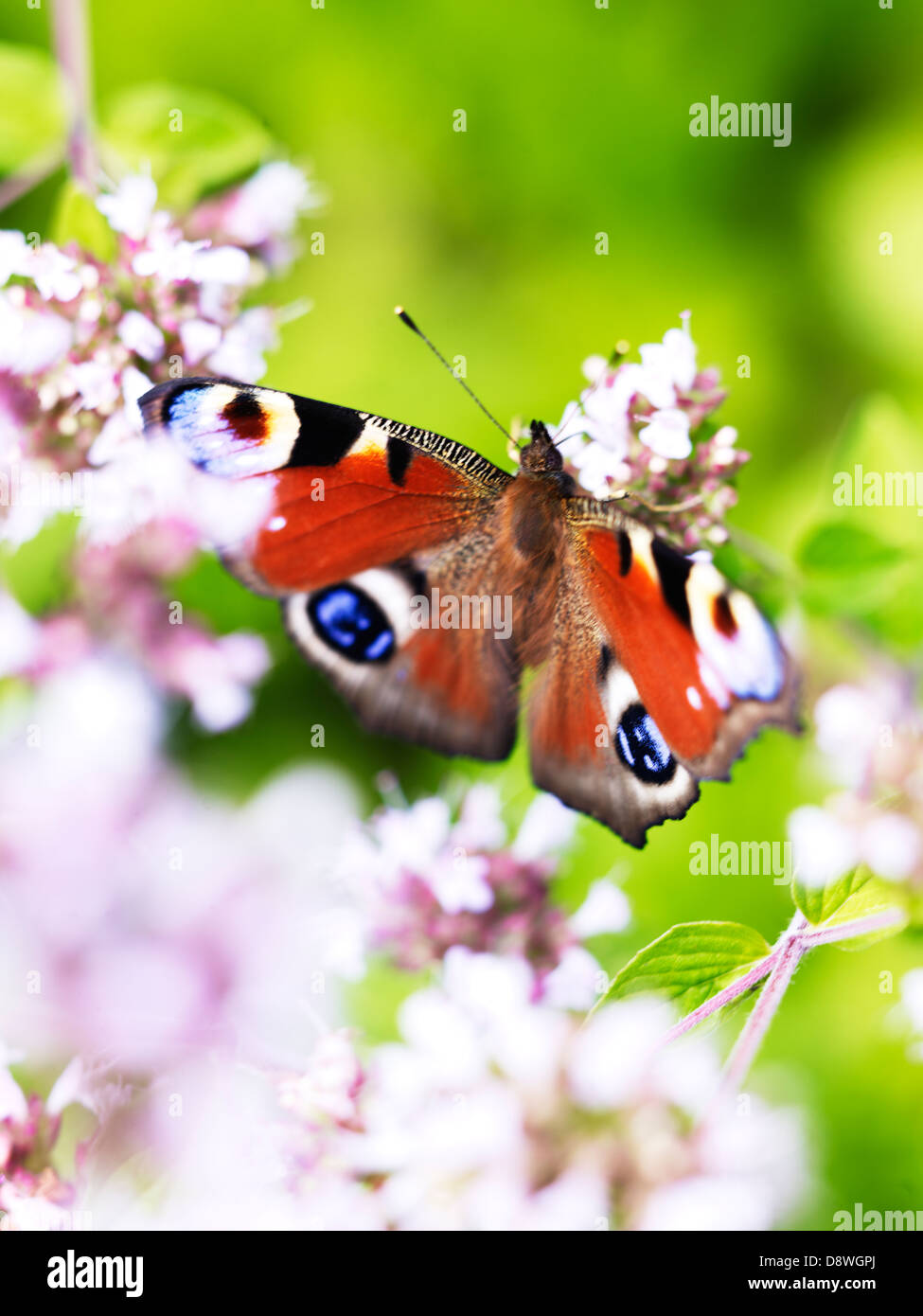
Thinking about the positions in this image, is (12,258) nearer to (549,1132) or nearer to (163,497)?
(163,497)

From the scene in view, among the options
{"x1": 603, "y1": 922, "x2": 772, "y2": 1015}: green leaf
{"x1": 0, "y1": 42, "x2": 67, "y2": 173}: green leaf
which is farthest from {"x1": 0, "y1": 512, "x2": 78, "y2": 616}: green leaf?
{"x1": 603, "y1": 922, "x2": 772, "y2": 1015}: green leaf

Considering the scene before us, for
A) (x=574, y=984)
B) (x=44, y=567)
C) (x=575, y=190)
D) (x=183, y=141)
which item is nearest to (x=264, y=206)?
(x=183, y=141)

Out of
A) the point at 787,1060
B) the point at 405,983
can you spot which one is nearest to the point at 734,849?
the point at 787,1060

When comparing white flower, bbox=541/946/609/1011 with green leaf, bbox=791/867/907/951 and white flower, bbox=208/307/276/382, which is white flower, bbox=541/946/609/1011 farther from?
white flower, bbox=208/307/276/382

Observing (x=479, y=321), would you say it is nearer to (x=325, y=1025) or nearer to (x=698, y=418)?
(x=698, y=418)

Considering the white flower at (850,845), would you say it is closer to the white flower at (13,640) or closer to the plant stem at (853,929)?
the plant stem at (853,929)
